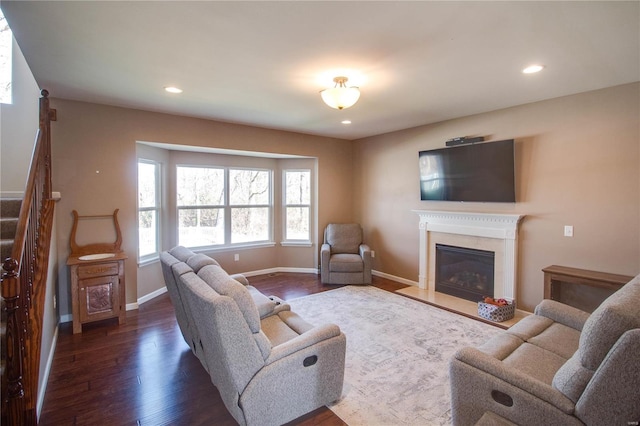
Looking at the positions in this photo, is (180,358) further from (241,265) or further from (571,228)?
(571,228)

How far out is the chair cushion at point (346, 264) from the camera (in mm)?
5348

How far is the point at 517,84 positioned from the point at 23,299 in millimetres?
4315

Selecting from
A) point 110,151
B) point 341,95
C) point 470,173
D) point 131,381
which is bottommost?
point 131,381

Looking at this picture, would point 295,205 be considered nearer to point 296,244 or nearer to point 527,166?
point 296,244

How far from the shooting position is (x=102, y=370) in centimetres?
279

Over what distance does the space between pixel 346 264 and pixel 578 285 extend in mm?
3022

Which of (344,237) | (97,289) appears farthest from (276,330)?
(344,237)

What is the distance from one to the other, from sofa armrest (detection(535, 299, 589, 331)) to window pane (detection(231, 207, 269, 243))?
462 centimetres

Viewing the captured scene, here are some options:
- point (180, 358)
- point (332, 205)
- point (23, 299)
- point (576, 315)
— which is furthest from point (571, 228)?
point (23, 299)

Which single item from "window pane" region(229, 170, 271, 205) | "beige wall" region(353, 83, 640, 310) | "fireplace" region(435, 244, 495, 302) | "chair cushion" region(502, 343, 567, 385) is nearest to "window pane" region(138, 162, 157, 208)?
"window pane" region(229, 170, 271, 205)

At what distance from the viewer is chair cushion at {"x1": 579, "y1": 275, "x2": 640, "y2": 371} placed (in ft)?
4.56

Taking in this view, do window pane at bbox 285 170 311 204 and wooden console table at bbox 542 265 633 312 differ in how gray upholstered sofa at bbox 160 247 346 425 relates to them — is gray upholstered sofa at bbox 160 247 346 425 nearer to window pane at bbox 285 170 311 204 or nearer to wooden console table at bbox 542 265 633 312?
wooden console table at bbox 542 265 633 312

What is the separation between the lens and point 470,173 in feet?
14.4

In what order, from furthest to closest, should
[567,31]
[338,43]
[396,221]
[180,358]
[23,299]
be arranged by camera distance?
[396,221] → [180,358] → [338,43] → [567,31] → [23,299]
